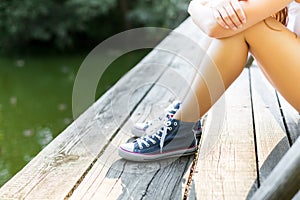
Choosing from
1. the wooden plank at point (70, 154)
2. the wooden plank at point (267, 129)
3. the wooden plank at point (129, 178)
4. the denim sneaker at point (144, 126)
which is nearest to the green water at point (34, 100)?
the wooden plank at point (70, 154)

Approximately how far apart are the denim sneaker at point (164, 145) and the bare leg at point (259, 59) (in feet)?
0.22

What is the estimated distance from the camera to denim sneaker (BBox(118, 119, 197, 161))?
4.69 feet

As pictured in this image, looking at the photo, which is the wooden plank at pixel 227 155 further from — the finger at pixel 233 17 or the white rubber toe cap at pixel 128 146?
the finger at pixel 233 17

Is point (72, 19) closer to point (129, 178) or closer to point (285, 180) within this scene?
point (129, 178)

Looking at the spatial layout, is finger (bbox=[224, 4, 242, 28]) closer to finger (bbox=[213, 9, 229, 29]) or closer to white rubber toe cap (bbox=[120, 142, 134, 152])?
finger (bbox=[213, 9, 229, 29])

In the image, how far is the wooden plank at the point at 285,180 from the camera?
0.94 meters

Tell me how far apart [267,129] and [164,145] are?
0.35 meters

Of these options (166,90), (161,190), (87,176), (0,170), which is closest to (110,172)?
(87,176)

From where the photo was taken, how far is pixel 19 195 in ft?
4.07

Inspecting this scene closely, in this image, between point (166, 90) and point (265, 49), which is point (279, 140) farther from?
point (166, 90)

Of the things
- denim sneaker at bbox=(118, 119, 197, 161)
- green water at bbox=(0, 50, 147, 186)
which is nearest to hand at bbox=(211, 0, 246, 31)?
denim sneaker at bbox=(118, 119, 197, 161)

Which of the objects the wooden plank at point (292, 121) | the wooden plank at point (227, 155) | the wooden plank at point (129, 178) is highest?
the wooden plank at point (129, 178)

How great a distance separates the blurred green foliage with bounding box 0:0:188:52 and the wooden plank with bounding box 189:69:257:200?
3658 mm

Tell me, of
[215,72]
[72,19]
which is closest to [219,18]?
[215,72]
